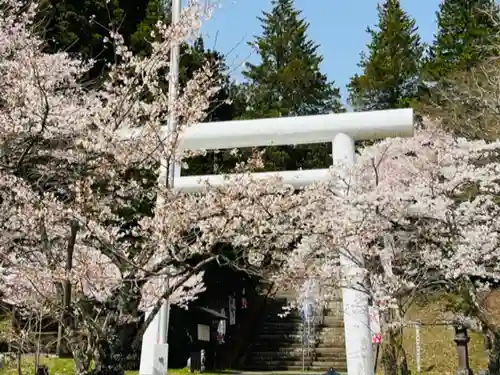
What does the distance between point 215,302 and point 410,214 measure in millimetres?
8474

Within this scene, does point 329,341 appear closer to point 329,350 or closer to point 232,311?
point 329,350

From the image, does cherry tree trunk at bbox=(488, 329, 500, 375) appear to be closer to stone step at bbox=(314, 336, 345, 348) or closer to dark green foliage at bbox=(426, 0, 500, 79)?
stone step at bbox=(314, 336, 345, 348)

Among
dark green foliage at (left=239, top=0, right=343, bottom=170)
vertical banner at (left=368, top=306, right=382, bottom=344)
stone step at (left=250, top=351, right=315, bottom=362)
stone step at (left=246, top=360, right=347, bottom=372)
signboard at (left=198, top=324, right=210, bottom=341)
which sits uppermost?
dark green foliage at (left=239, top=0, right=343, bottom=170)

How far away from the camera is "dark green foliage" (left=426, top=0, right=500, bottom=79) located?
65.8 ft

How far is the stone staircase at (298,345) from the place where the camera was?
15.3 m

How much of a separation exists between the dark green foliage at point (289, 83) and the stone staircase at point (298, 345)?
5.64 m

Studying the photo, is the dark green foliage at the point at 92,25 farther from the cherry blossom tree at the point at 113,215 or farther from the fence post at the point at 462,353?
the fence post at the point at 462,353

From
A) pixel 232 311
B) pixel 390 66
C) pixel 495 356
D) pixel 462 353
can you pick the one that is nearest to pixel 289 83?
pixel 390 66

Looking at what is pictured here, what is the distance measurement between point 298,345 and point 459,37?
1434 cm

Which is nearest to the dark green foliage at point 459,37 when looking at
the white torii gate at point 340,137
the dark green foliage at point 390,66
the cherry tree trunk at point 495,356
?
the dark green foliage at point 390,66

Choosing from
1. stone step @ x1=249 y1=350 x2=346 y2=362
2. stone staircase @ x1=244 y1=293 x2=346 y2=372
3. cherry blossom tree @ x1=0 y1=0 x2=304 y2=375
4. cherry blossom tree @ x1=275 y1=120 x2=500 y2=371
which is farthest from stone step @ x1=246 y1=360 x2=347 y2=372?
cherry blossom tree @ x1=0 y1=0 x2=304 y2=375

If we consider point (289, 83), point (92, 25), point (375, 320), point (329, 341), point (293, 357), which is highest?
point (289, 83)

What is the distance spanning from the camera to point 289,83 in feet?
81.5

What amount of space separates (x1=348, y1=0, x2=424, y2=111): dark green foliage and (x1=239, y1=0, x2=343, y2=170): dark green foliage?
1.41 meters
